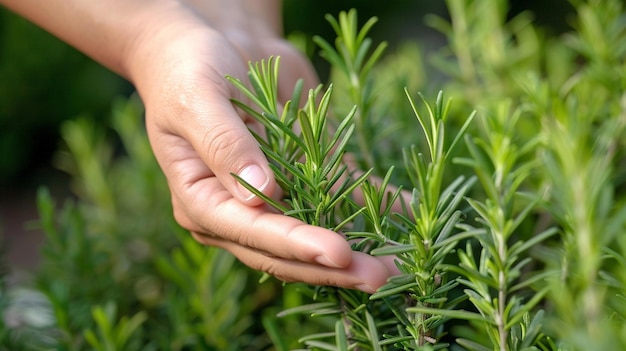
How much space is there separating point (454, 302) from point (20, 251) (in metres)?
3.28

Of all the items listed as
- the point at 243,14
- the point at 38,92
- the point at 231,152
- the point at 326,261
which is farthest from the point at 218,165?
the point at 38,92

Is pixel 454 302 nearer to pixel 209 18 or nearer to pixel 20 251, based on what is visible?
pixel 209 18

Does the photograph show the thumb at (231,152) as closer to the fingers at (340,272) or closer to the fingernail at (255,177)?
the fingernail at (255,177)

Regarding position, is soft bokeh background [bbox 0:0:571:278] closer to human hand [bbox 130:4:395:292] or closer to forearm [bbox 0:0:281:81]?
forearm [bbox 0:0:281:81]

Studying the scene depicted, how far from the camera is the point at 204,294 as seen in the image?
1371mm

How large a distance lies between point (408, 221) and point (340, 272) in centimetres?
13

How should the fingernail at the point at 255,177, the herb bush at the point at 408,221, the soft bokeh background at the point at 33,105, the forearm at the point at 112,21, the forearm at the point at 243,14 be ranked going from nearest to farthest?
the herb bush at the point at 408,221, the fingernail at the point at 255,177, the forearm at the point at 112,21, the forearm at the point at 243,14, the soft bokeh background at the point at 33,105

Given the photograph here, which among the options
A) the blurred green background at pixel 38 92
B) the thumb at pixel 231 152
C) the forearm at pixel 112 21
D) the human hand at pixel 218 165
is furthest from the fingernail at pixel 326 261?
the blurred green background at pixel 38 92

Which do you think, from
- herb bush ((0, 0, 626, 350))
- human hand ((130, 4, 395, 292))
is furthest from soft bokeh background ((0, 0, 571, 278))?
human hand ((130, 4, 395, 292))

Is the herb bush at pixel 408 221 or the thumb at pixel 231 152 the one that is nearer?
the herb bush at pixel 408 221

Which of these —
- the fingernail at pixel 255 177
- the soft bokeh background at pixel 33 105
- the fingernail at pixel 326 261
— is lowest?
the soft bokeh background at pixel 33 105

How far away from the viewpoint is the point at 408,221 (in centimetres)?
88

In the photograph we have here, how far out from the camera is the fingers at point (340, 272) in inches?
36.3

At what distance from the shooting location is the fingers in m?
0.92
